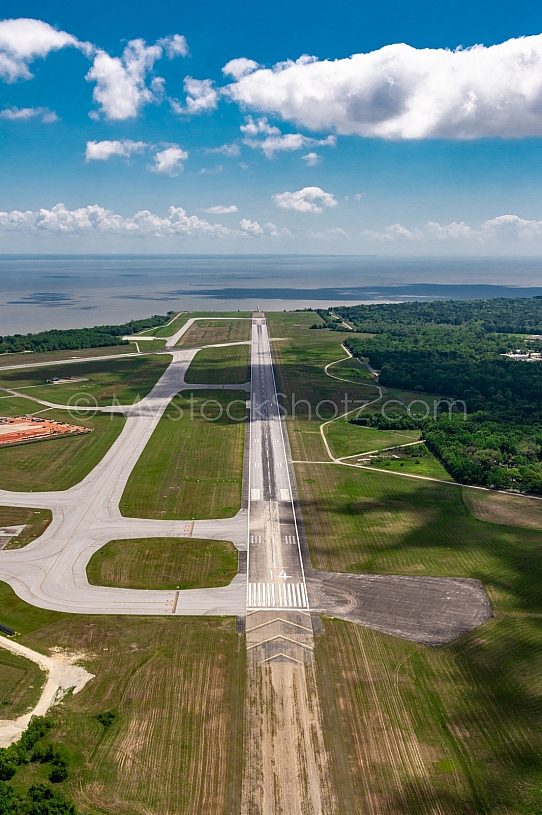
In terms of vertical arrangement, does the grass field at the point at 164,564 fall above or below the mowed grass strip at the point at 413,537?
below

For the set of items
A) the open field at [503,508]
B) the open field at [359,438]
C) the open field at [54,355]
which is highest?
the open field at [54,355]

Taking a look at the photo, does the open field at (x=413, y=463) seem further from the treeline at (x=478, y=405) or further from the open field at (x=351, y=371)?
the open field at (x=351, y=371)

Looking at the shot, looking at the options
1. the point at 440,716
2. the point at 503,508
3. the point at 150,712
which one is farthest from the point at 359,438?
the point at 150,712

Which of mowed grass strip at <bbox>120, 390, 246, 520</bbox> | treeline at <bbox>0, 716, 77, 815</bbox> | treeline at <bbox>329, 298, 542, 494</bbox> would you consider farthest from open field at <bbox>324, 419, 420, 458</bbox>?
treeline at <bbox>0, 716, 77, 815</bbox>

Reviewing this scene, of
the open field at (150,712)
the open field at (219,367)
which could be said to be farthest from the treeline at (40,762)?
the open field at (219,367)

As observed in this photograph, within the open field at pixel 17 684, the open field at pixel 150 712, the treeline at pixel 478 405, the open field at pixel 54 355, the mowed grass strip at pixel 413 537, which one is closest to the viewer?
the open field at pixel 150 712

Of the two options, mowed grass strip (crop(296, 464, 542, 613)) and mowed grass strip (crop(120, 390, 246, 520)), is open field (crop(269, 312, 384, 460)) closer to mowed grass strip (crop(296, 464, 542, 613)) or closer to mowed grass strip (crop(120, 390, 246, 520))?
mowed grass strip (crop(120, 390, 246, 520))
